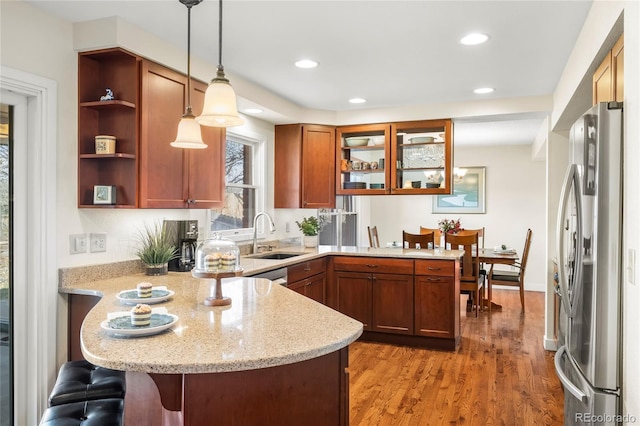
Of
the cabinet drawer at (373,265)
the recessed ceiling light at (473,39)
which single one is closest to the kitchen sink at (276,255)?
the cabinet drawer at (373,265)

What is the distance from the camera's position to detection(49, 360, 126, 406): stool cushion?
6.48 feet

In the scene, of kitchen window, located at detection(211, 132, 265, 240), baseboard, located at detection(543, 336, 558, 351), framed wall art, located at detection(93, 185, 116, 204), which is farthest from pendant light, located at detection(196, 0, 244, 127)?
baseboard, located at detection(543, 336, 558, 351)

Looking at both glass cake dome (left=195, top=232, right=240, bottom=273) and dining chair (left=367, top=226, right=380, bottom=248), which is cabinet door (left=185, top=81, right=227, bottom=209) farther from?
dining chair (left=367, top=226, right=380, bottom=248)

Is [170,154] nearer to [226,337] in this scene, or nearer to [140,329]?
[140,329]

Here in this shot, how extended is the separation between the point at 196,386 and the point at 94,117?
6.85ft

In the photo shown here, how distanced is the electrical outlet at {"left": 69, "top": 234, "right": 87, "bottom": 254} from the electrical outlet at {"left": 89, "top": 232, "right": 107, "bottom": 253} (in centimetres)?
5

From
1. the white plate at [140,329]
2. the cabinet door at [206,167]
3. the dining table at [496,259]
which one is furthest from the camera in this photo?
the dining table at [496,259]

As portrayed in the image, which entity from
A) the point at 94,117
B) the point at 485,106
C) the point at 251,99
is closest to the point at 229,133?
the point at 251,99

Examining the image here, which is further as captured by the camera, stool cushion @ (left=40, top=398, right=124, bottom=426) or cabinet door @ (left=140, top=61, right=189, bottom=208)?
cabinet door @ (left=140, top=61, right=189, bottom=208)

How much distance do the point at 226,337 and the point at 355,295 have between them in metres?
3.14

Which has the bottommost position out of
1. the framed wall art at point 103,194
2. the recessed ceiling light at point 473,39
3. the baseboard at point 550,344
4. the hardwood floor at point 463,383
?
the hardwood floor at point 463,383

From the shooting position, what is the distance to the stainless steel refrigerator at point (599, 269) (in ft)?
5.80

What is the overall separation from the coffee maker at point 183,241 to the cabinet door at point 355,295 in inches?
69.3

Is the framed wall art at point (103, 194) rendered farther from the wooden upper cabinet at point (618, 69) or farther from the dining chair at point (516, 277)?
the dining chair at point (516, 277)
